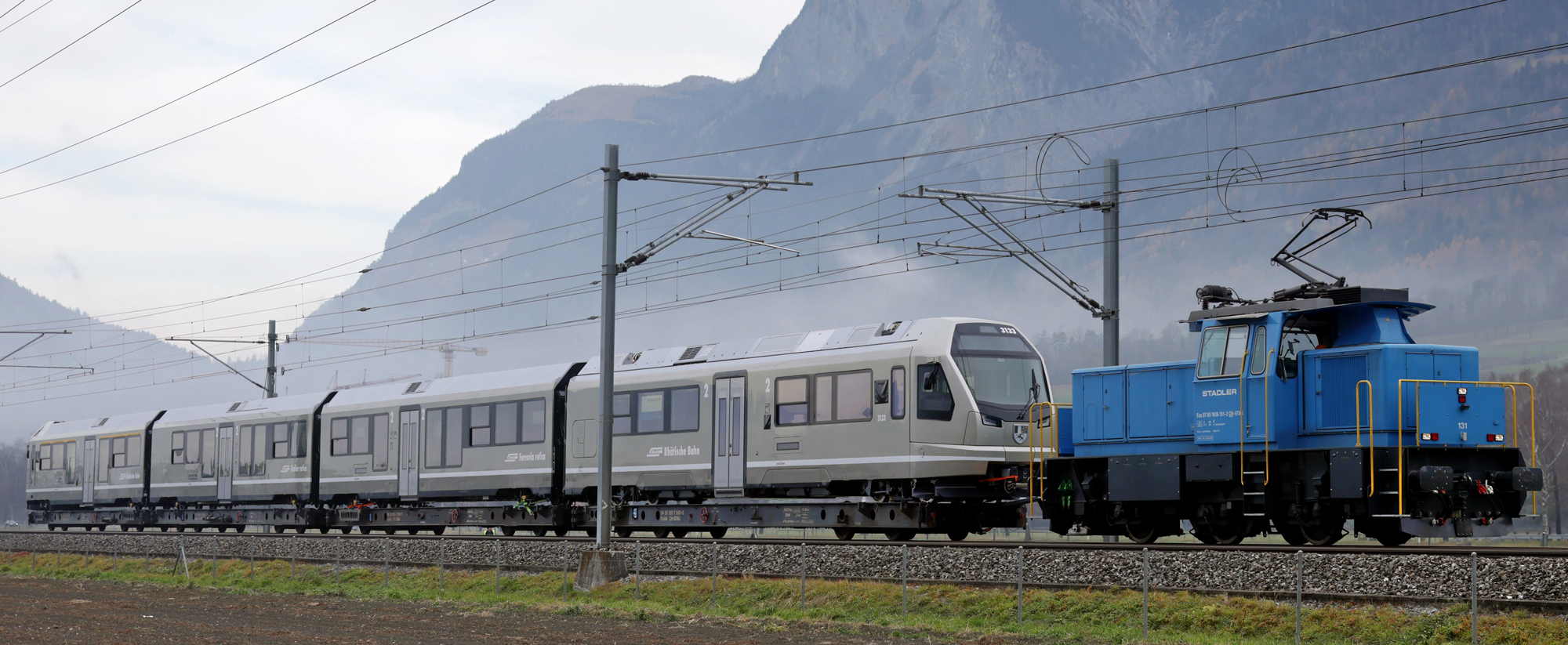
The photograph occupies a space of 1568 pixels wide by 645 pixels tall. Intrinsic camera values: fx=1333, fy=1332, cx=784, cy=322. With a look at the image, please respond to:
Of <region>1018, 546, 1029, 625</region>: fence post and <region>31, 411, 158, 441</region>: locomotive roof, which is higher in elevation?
<region>31, 411, 158, 441</region>: locomotive roof

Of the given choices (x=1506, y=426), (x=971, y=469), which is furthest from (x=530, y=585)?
(x=1506, y=426)

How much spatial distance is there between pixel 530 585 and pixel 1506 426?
52.4 feet

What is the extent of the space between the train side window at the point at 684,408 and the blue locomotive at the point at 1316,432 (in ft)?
29.4

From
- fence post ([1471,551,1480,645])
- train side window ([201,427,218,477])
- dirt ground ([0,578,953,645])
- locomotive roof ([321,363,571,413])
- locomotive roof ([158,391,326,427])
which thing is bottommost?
dirt ground ([0,578,953,645])

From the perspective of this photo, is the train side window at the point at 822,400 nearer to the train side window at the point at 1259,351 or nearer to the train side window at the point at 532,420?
the train side window at the point at 532,420

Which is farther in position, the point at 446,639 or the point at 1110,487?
the point at 1110,487

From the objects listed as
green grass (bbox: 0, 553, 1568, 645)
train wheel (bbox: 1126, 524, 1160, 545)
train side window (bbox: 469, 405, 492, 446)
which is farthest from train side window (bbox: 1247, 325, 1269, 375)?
train side window (bbox: 469, 405, 492, 446)

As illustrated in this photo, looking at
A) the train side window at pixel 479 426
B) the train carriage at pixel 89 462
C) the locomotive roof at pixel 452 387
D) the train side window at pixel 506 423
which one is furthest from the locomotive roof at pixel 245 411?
the train side window at pixel 506 423

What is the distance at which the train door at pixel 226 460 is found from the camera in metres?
40.8

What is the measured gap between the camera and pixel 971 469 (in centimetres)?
2289

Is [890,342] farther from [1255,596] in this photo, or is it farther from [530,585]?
[1255,596]

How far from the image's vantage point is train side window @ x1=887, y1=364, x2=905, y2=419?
23.4m

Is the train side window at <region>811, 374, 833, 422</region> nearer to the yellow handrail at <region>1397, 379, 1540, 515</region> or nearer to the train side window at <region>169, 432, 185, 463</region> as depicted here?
the yellow handrail at <region>1397, 379, 1540, 515</region>

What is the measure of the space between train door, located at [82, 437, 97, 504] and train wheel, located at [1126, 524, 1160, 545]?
4006cm
